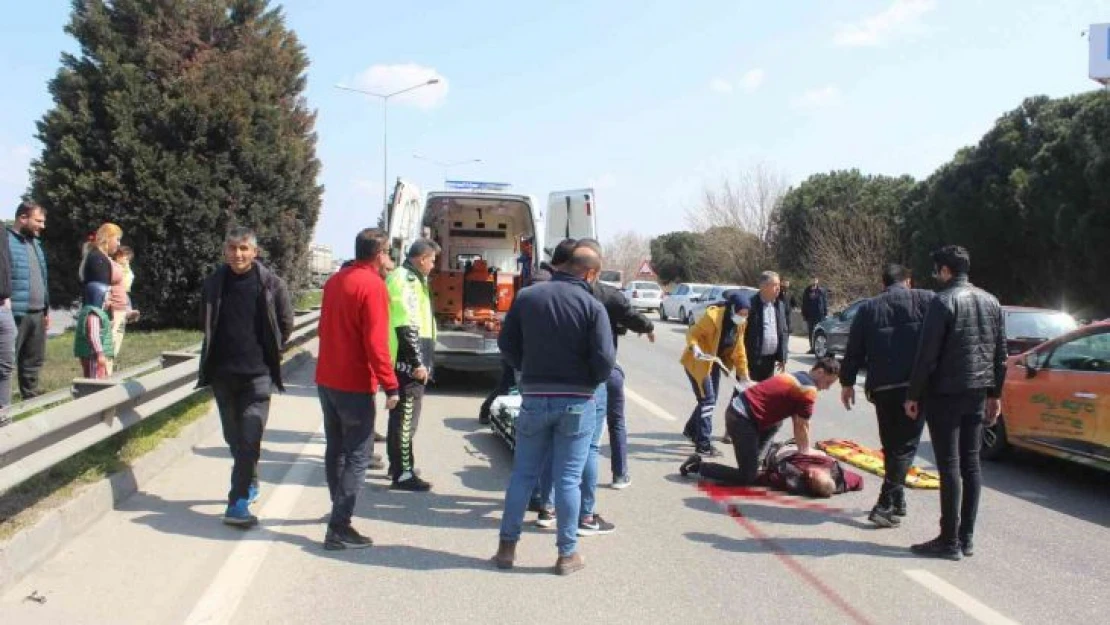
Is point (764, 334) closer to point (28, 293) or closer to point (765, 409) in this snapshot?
point (765, 409)

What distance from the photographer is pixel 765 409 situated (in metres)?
7.30

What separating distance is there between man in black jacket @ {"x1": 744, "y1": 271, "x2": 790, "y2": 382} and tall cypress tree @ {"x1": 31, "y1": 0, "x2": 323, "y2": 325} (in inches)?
447

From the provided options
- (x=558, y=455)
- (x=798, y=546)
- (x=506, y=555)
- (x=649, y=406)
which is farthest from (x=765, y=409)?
(x=649, y=406)

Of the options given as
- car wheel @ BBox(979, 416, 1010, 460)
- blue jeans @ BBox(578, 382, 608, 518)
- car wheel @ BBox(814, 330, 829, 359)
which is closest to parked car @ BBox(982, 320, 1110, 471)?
car wheel @ BBox(979, 416, 1010, 460)

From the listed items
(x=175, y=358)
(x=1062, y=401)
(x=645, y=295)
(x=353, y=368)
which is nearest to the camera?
(x=353, y=368)

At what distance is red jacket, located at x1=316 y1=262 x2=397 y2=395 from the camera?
5.49 metres

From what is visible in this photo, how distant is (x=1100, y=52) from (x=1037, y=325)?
22209mm

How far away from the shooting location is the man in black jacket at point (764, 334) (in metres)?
8.80

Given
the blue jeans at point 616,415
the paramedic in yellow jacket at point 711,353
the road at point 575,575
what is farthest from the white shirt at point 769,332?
the blue jeans at point 616,415

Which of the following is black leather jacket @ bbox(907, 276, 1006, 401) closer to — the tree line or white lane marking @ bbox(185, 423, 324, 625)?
white lane marking @ bbox(185, 423, 324, 625)

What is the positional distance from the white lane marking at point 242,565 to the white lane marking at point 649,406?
492 cm

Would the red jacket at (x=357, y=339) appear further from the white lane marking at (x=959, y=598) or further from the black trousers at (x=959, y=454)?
the black trousers at (x=959, y=454)

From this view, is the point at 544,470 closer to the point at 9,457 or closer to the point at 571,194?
the point at 9,457

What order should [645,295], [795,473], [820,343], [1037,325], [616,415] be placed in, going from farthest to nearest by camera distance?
[645,295] → [820,343] → [1037,325] → [795,473] → [616,415]
